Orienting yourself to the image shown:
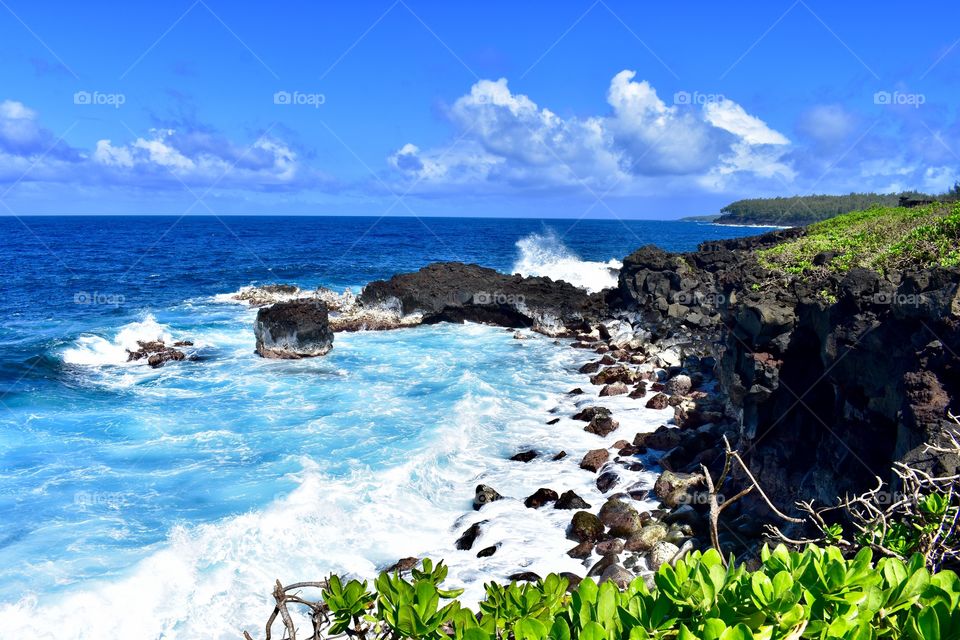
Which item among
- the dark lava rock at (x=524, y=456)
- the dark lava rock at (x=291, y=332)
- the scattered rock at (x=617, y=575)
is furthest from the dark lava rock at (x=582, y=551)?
the dark lava rock at (x=291, y=332)

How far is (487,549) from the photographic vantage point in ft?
38.2

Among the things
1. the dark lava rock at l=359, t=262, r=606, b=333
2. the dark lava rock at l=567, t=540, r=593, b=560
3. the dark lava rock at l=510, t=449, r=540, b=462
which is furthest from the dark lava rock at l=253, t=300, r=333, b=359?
the dark lava rock at l=567, t=540, r=593, b=560

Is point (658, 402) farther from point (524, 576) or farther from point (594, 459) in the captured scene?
point (524, 576)

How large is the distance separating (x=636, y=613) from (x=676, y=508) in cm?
1052

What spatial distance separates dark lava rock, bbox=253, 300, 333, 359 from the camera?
83.5 feet

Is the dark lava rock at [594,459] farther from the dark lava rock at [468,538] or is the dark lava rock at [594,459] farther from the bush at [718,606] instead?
the bush at [718,606]

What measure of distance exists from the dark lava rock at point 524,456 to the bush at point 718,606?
12676 millimetres

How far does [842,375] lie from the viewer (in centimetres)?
1052

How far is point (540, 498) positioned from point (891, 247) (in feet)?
34.7

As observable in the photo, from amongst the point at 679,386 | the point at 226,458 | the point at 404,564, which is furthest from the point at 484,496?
the point at 679,386

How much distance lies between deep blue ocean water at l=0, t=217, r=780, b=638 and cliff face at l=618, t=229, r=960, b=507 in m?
4.63

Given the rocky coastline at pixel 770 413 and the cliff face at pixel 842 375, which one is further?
the rocky coastline at pixel 770 413

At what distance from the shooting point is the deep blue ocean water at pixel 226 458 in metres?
10.7

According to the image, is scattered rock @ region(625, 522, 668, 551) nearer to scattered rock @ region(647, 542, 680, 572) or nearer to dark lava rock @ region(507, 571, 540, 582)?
scattered rock @ region(647, 542, 680, 572)
